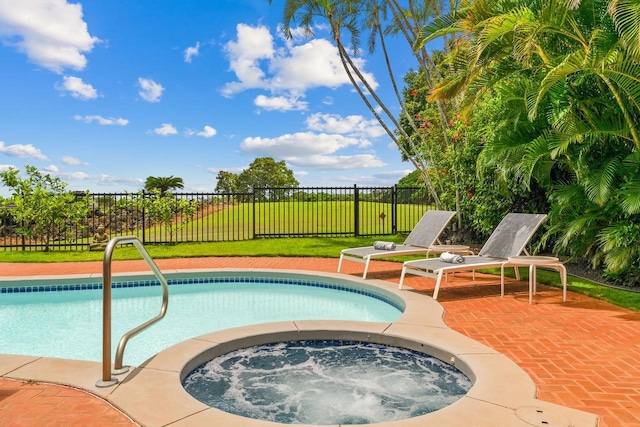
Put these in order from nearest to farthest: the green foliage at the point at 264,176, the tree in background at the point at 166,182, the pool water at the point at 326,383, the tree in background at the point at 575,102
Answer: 1. the pool water at the point at 326,383
2. the tree in background at the point at 575,102
3. the tree in background at the point at 166,182
4. the green foliage at the point at 264,176

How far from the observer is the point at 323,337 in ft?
15.2

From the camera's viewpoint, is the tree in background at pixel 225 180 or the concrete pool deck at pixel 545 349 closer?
the concrete pool deck at pixel 545 349

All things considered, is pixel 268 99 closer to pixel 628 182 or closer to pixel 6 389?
pixel 628 182

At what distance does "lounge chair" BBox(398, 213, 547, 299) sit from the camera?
646 cm

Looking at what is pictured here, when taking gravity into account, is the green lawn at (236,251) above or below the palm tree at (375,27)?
below

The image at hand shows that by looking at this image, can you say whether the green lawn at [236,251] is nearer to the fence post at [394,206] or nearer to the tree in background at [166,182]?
the fence post at [394,206]

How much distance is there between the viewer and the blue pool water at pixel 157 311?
17.5 ft

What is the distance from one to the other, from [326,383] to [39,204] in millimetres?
12676

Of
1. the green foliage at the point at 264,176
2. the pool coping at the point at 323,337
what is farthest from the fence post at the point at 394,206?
the green foliage at the point at 264,176

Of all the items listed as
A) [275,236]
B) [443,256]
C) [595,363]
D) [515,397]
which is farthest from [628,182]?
[275,236]

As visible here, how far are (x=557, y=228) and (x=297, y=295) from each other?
483 centimetres

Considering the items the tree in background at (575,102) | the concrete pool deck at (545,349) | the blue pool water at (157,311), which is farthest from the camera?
the tree in background at (575,102)

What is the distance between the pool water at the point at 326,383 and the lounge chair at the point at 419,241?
11.5 ft

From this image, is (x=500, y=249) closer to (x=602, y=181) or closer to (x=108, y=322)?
(x=602, y=181)
